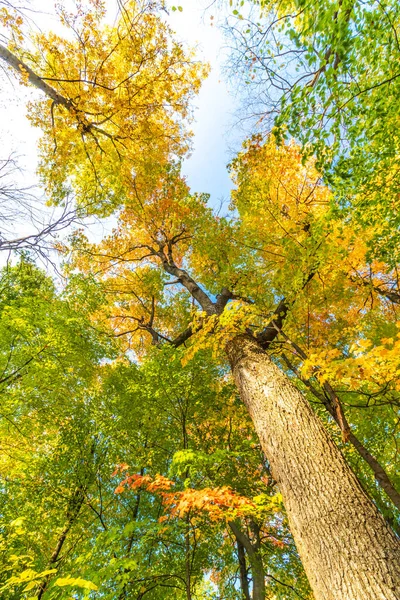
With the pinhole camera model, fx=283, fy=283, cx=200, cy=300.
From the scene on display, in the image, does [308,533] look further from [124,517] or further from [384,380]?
[124,517]

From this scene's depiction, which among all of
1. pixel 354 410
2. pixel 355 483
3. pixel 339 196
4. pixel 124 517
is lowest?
pixel 355 483

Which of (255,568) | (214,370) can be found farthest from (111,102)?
(255,568)

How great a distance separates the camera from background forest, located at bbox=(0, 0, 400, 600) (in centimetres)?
Answer: 262

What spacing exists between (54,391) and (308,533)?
471 centimetres

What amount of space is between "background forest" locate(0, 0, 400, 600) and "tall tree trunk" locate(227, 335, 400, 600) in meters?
0.01

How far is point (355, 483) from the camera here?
2.40 m

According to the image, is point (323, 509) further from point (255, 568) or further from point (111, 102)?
point (111, 102)

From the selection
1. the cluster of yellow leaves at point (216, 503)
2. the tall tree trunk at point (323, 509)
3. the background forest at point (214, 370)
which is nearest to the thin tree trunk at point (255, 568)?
the background forest at point (214, 370)

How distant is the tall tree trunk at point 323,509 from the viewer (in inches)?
72.6

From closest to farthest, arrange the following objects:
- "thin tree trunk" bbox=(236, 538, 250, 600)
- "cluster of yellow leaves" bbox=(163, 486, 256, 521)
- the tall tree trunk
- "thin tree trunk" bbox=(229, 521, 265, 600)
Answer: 1. the tall tree trunk
2. "cluster of yellow leaves" bbox=(163, 486, 256, 521)
3. "thin tree trunk" bbox=(229, 521, 265, 600)
4. "thin tree trunk" bbox=(236, 538, 250, 600)

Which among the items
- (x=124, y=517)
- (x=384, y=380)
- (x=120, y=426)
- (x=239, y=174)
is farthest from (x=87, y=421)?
(x=239, y=174)

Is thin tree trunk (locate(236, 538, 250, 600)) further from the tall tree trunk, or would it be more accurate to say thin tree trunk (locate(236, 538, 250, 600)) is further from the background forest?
the tall tree trunk

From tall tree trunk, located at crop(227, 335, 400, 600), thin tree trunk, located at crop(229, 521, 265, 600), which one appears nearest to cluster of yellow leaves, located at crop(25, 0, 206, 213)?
tall tree trunk, located at crop(227, 335, 400, 600)

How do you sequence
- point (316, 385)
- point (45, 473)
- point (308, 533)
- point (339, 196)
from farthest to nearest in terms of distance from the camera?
point (316, 385)
point (45, 473)
point (339, 196)
point (308, 533)
